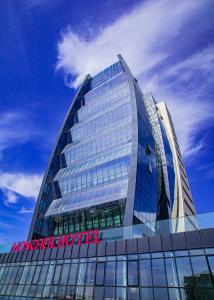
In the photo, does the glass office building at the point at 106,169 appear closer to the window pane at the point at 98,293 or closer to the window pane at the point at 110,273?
the window pane at the point at 110,273

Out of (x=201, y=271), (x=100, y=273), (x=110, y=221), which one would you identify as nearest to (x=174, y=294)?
(x=201, y=271)

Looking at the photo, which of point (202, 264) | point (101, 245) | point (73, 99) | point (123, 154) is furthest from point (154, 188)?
point (73, 99)

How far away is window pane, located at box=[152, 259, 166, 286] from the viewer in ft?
60.0

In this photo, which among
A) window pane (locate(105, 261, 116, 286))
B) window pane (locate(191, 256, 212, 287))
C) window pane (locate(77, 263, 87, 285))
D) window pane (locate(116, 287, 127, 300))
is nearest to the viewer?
window pane (locate(191, 256, 212, 287))

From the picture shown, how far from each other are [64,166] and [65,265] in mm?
40197

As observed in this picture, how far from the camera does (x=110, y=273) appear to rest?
21.5 metres

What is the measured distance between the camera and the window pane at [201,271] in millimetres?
16375

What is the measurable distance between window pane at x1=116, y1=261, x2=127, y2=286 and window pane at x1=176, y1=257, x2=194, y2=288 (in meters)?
5.39

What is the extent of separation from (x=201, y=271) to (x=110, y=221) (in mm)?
27789

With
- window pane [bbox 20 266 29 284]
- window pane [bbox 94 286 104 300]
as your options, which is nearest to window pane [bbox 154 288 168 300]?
window pane [bbox 94 286 104 300]

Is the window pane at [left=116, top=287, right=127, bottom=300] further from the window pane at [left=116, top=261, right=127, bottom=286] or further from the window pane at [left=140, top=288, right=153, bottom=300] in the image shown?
the window pane at [left=140, top=288, right=153, bottom=300]

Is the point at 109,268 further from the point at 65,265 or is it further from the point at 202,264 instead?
→ the point at 202,264

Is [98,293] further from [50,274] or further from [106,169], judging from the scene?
[106,169]

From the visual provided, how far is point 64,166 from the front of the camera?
6406cm
